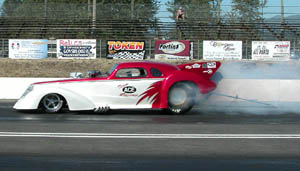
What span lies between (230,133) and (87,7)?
92.8 ft

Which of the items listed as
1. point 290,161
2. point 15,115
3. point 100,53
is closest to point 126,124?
point 15,115

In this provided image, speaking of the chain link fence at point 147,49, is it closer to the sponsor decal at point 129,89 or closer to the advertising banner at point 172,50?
the advertising banner at point 172,50

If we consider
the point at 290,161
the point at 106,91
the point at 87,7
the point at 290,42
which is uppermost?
the point at 87,7

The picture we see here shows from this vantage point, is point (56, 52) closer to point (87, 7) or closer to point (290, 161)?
point (87, 7)

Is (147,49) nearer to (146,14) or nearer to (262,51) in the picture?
(146,14)

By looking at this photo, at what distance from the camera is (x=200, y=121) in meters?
10.6

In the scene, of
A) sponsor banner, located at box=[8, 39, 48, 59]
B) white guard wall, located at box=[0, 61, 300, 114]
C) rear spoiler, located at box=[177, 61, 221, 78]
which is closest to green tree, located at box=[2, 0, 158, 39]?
sponsor banner, located at box=[8, 39, 48, 59]

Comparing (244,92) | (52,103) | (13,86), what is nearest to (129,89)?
(52,103)

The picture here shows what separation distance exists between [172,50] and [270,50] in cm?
656

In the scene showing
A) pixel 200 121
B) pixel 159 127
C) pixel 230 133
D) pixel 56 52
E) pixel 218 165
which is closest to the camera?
pixel 218 165

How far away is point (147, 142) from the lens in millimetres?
7711

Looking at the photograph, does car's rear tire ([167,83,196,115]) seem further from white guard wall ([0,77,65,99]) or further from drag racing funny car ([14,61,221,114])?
white guard wall ([0,77,65,99])

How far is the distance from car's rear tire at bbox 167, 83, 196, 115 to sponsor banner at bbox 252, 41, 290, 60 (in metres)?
18.8

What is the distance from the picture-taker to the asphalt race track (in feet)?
20.2
